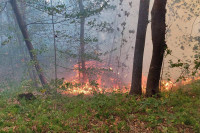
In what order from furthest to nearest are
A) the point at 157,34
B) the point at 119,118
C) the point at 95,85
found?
the point at 95,85 < the point at 157,34 < the point at 119,118

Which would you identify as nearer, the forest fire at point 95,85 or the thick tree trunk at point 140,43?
the thick tree trunk at point 140,43

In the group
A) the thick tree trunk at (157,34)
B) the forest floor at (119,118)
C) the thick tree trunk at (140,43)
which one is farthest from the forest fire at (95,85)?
the forest floor at (119,118)

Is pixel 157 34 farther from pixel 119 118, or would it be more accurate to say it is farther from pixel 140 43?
pixel 119 118

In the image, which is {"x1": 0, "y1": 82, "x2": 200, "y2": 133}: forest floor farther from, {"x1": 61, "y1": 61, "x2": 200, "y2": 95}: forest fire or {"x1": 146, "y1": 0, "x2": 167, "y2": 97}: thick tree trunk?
{"x1": 61, "y1": 61, "x2": 200, "y2": 95}: forest fire

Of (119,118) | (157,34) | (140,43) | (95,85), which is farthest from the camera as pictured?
(95,85)

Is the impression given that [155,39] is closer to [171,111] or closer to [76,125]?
[171,111]

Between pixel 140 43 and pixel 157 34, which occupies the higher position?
pixel 157 34

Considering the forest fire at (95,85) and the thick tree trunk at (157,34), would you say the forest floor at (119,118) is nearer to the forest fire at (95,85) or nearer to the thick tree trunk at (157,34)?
the thick tree trunk at (157,34)

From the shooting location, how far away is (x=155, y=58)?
6.71m

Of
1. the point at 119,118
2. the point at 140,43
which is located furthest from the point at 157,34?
the point at 119,118

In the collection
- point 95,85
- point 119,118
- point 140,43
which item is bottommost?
point 95,85

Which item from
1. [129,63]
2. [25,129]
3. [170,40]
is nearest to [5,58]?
[129,63]

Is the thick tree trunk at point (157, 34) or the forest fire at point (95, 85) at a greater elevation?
the thick tree trunk at point (157, 34)

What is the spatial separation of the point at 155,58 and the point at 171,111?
6.70 ft
